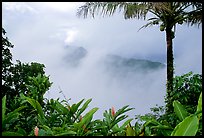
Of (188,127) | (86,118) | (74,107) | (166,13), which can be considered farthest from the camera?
(166,13)

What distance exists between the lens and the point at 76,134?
A: 1.05 metres

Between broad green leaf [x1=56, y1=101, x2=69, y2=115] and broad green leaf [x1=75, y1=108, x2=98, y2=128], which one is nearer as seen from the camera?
broad green leaf [x1=75, y1=108, x2=98, y2=128]

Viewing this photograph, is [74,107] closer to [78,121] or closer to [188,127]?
[78,121]

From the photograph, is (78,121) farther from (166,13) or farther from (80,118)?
(166,13)

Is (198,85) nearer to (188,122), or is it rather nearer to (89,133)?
(89,133)

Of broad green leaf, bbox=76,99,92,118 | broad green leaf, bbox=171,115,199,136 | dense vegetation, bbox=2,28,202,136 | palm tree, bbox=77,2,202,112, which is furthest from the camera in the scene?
palm tree, bbox=77,2,202,112

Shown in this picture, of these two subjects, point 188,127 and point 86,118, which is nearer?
point 188,127

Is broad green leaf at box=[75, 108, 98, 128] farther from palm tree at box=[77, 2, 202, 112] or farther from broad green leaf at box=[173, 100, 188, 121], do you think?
palm tree at box=[77, 2, 202, 112]

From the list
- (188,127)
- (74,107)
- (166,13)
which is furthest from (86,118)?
(166,13)

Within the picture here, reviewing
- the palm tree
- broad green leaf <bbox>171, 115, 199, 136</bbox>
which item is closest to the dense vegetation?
broad green leaf <bbox>171, 115, 199, 136</bbox>

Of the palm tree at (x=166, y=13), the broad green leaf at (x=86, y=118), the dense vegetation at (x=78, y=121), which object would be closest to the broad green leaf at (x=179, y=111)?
the dense vegetation at (x=78, y=121)

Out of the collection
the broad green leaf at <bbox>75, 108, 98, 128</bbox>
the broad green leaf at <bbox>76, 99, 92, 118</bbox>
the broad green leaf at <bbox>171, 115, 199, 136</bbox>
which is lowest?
the broad green leaf at <bbox>171, 115, 199, 136</bbox>

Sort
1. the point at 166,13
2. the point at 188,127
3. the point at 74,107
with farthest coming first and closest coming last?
the point at 166,13, the point at 74,107, the point at 188,127

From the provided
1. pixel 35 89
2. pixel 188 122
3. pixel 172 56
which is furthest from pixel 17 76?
pixel 188 122
